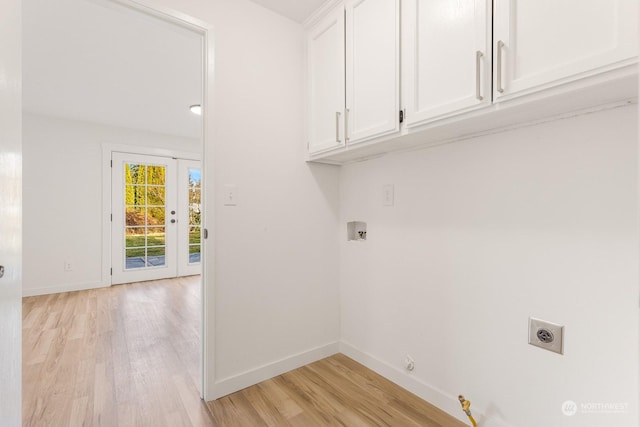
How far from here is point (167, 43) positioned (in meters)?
2.20

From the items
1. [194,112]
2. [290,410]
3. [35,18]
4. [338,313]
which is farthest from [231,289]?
[194,112]

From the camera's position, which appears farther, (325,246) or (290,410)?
(325,246)

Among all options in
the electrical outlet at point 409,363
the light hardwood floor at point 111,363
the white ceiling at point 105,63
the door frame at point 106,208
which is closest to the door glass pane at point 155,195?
the door frame at point 106,208

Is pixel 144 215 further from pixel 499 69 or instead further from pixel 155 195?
pixel 499 69

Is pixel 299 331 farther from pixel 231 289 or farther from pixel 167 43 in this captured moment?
pixel 167 43

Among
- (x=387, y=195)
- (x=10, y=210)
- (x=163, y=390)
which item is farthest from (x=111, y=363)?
(x=387, y=195)

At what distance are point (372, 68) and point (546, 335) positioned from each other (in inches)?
56.4

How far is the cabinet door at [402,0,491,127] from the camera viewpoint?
1.08 m

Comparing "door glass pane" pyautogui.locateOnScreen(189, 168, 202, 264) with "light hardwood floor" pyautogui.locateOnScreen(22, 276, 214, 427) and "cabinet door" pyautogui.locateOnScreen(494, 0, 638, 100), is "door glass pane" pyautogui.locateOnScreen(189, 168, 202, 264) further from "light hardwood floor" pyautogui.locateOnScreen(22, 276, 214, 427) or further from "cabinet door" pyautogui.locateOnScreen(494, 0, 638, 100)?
"cabinet door" pyautogui.locateOnScreen(494, 0, 638, 100)

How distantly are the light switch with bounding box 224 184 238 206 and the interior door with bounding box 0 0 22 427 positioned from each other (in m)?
0.84

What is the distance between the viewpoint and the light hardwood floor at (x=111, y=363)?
1.51m

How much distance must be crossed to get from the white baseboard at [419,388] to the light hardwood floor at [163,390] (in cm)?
4

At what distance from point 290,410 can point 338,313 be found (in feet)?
2.51

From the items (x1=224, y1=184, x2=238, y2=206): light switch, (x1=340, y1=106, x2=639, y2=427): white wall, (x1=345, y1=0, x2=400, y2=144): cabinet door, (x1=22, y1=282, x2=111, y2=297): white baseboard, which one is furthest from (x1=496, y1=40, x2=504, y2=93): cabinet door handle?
(x1=22, y1=282, x2=111, y2=297): white baseboard
